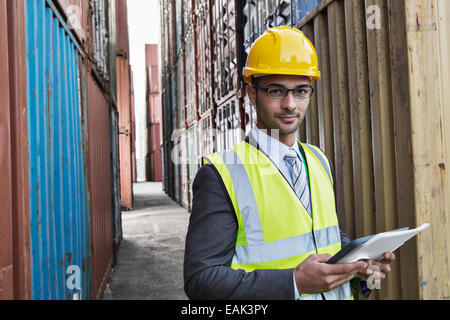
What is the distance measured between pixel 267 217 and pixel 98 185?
430 centimetres

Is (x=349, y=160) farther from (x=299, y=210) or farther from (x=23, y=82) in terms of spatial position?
(x=23, y=82)

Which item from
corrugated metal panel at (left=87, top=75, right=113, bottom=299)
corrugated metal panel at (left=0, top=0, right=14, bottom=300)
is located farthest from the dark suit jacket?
corrugated metal panel at (left=87, top=75, right=113, bottom=299)

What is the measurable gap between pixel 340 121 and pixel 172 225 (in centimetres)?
850

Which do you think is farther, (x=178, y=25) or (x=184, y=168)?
(x=178, y=25)

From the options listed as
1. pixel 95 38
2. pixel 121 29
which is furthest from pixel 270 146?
pixel 121 29

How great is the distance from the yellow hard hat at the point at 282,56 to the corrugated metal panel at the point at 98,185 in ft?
10.6

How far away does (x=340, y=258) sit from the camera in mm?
1360

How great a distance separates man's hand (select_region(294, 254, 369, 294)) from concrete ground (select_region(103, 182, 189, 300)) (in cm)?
422

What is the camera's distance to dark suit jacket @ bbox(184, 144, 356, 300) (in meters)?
1.39

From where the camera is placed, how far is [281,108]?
64.6 inches

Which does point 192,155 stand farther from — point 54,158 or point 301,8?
point 54,158

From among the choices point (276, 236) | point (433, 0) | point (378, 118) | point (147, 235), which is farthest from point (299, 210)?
point (147, 235)

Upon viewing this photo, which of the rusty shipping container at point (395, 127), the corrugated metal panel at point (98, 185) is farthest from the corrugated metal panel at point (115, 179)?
the rusty shipping container at point (395, 127)

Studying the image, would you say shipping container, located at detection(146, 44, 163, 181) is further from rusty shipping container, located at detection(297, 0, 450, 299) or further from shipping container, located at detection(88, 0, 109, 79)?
rusty shipping container, located at detection(297, 0, 450, 299)
